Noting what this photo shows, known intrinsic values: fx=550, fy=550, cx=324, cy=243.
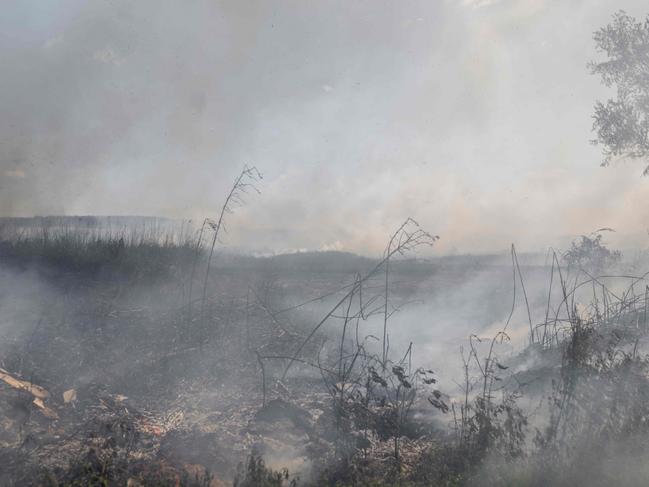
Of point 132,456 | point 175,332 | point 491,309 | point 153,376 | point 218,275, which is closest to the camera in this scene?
point 132,456

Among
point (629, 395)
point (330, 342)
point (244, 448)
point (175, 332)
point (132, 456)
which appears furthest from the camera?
point (330, 342)

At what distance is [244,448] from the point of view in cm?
626

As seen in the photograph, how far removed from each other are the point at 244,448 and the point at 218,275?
Result: 616 cm

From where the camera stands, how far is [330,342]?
991 cm

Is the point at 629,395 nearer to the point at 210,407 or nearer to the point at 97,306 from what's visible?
the point at 210,407

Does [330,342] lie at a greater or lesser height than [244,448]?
greater

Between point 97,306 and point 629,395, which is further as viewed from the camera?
point 97,306

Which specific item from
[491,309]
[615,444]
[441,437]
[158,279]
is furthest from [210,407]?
[491,309]

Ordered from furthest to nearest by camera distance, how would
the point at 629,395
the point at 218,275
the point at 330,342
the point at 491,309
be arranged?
the point at 491,309
the point at 218,275
the point at 330,342
the point at 629,395

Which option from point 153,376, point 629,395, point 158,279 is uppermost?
point 158,279

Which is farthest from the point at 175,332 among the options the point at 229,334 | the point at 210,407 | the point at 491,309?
the point at 491,309

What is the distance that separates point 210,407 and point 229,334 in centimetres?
199

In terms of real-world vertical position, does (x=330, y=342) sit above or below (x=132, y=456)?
above

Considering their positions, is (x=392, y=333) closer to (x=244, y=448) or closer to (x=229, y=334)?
(x=229, y=334)
